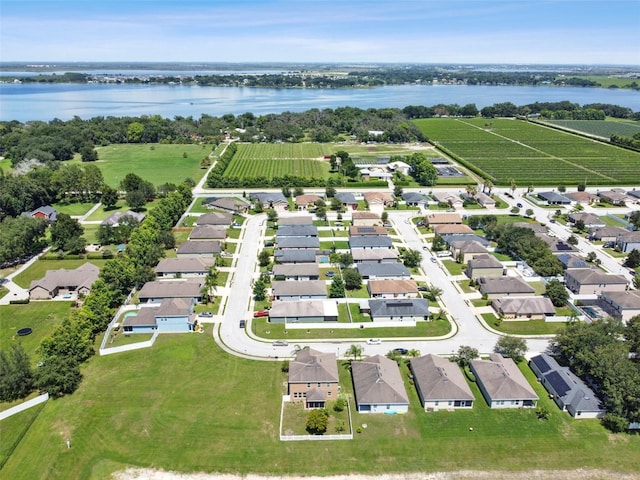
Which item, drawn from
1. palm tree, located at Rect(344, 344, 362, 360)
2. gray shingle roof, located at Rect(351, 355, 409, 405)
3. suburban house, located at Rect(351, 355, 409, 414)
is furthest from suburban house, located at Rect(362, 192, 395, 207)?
suburban house, located at Rect(351, 355, 409, 414)

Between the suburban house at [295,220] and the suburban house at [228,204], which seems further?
the suburban house at [228,204]

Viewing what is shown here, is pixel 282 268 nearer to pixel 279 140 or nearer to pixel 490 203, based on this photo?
pixel 490 203

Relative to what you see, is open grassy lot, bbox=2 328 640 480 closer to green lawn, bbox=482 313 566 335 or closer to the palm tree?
the palm tree

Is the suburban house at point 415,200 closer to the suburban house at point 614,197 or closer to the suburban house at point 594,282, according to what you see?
the suburban house at point 614,197

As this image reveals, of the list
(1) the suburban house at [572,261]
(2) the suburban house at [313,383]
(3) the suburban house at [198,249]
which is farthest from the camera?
(3) the suburban house at [198,249]

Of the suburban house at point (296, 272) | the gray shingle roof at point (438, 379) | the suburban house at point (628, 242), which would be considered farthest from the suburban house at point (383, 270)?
the suburban house at point (628, 242)

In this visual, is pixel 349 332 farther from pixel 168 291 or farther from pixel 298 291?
pixel 168 291

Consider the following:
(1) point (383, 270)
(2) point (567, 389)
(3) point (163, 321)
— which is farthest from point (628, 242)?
(3) point (163, 321)

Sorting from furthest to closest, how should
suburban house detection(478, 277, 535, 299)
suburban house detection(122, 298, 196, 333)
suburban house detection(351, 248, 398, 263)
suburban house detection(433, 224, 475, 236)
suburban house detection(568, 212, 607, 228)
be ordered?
suburban house detection(568, 212, 607, 228)
suburban house detection(433, 224, 475, 236)
suburban house detection(351, 248, 398, 263)
suburban house detection(478, 277, 535, 299)
suburban house detection(122, 298, 196, 333)
